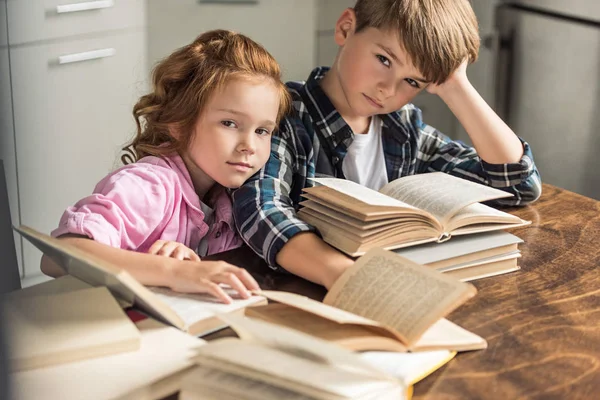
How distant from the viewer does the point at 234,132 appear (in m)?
1.34

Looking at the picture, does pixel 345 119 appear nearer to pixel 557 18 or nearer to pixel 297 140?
pixel 297 140

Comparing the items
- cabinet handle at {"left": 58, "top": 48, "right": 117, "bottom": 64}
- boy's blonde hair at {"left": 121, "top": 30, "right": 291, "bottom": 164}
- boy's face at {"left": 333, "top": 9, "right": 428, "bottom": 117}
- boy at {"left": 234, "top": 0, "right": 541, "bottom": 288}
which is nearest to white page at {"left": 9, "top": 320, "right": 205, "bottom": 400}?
boy at {"left": 234, "top": 0, "right": 541, "bottom": 288}

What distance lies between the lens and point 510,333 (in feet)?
3.32

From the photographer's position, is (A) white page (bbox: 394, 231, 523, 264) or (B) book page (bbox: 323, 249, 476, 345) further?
(A) white page (bbox: 394, 231, 523, 264)

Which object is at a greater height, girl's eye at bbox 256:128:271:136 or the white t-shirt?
girl's eye at bbox 256:128:271:136

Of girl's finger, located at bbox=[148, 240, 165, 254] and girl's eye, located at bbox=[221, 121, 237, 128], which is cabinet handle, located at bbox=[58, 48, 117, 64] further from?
girl's finger, located at bbox=[148, 240, 165, 254]

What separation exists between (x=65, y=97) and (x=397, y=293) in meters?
1.86

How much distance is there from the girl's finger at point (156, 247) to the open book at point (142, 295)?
13cm

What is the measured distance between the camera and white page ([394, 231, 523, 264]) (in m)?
1.15

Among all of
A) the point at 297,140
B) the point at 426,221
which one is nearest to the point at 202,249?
the point at 297,140

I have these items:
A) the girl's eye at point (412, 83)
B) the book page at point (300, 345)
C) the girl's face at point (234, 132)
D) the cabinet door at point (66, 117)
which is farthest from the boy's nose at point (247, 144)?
the cabinet door at point (66, 117)

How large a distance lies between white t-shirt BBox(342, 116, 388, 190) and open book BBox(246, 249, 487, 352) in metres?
0.53

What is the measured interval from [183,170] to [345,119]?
0.36 metres

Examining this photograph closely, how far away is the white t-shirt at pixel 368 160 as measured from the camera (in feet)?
5.17
